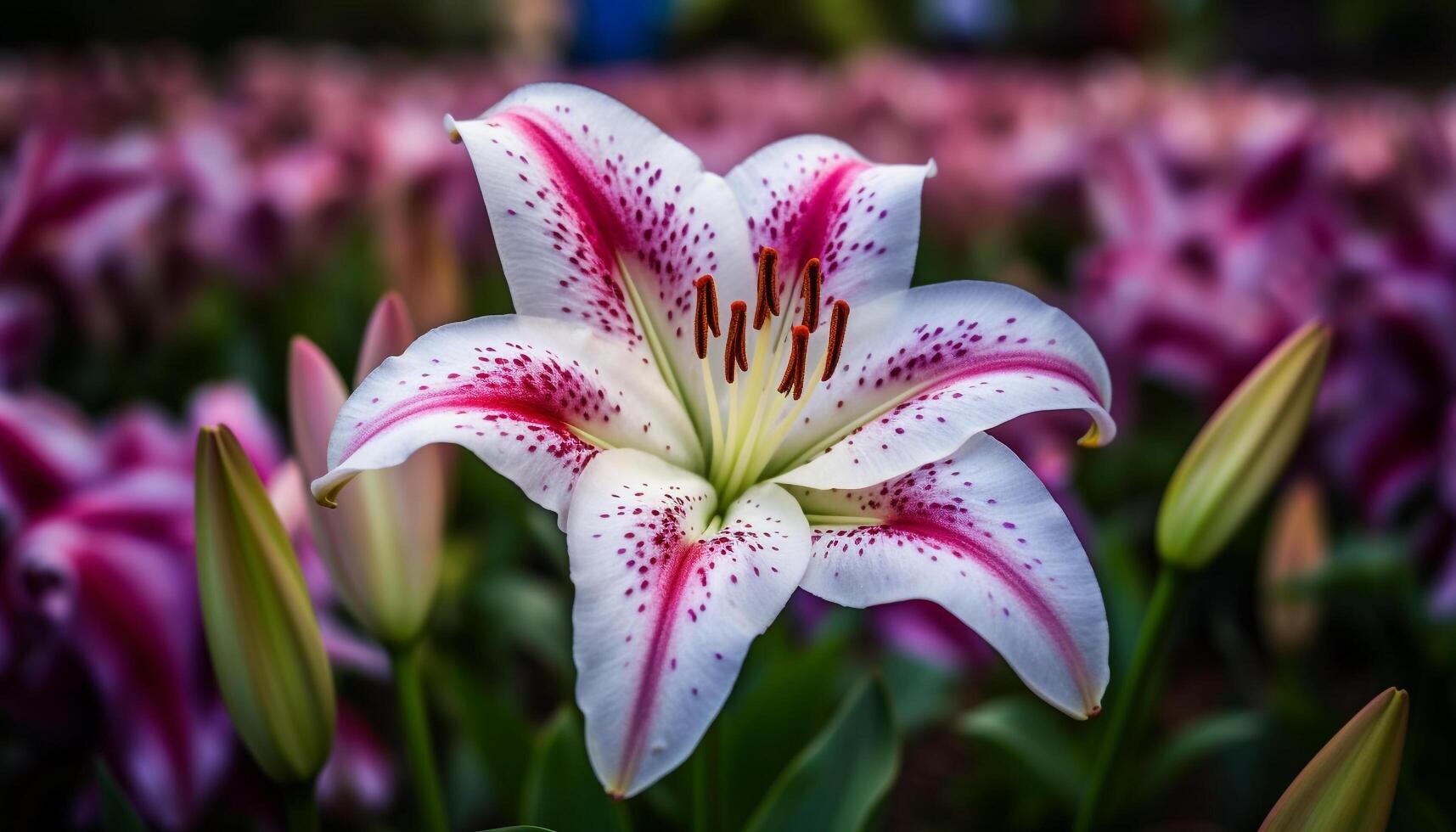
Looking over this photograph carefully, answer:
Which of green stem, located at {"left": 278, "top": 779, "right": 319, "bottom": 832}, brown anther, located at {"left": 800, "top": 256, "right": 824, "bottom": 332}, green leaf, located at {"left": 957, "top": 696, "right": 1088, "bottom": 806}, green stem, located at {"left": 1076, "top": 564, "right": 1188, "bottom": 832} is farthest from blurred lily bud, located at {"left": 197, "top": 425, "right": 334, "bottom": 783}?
green leaf, located at {"left": 957, "top": 696, "right": 1088, "bottom": 806}

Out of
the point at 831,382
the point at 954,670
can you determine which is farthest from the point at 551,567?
the point at 831,382

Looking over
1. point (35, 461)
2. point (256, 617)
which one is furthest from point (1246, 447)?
point (35, 461)

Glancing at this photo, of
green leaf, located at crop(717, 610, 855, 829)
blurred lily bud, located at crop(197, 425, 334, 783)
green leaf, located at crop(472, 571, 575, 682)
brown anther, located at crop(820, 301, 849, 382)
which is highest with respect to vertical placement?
brown anther, located at crop(820, 301, 849, 382)

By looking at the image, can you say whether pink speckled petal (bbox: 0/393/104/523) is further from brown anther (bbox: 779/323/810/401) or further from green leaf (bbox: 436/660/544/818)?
brown anther (bbox: 779/323/810/401)

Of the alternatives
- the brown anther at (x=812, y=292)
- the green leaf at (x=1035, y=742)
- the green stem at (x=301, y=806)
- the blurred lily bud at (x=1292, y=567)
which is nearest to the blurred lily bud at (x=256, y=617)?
the green stem at (x=301, y=806)

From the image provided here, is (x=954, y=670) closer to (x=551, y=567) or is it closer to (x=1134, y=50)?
(x=551, y=567)
